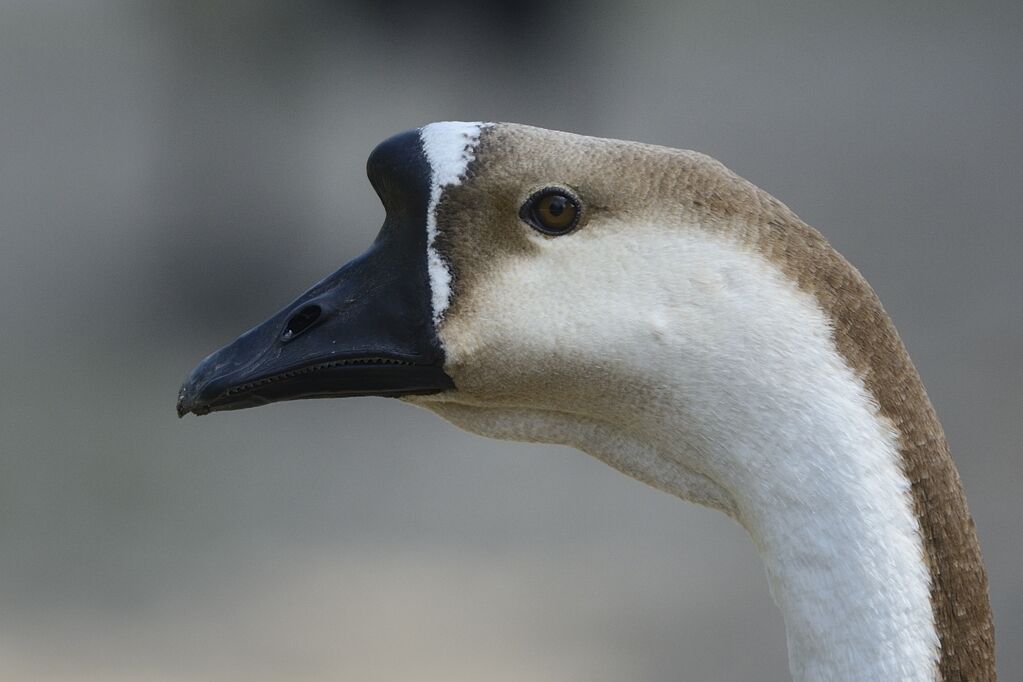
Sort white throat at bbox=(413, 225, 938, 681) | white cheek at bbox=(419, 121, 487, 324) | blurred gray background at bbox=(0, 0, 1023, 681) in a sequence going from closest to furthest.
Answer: white throat at bbox=(413, 225, 938, 681) → white cheek at bbox=(419, 121, 487, 324) → blurred gray background at bbox=(0, 0, 1023, 681)

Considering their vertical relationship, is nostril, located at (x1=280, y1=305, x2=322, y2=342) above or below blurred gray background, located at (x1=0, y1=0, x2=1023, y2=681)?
below

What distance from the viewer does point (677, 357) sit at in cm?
130

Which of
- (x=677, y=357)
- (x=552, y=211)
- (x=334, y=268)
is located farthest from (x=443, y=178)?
(x=334, y=268)

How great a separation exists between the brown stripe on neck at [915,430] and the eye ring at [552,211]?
177 millimetres

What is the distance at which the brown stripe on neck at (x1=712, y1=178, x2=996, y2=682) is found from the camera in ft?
4.11

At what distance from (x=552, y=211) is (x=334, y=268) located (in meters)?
6.43

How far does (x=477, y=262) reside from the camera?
1.36 m

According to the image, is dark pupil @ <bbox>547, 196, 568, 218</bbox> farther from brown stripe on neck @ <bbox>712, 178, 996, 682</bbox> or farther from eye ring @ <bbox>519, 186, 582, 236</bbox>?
brown stripe on neck @ <bbox>712, 178, 996, 682</bbox>

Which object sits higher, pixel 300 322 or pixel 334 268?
pixel 334 268

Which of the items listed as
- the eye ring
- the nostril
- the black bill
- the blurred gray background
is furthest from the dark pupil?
the blurred gray background

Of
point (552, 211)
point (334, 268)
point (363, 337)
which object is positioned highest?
point (334, 268)

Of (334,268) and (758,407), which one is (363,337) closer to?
(758,407)

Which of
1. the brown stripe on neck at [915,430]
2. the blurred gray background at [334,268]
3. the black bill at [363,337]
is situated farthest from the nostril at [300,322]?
the blurred gray background at [334,268]

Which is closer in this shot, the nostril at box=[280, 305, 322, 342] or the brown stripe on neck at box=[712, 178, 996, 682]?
the brown stripe on neck at box=[712, 178, 996, 682]
